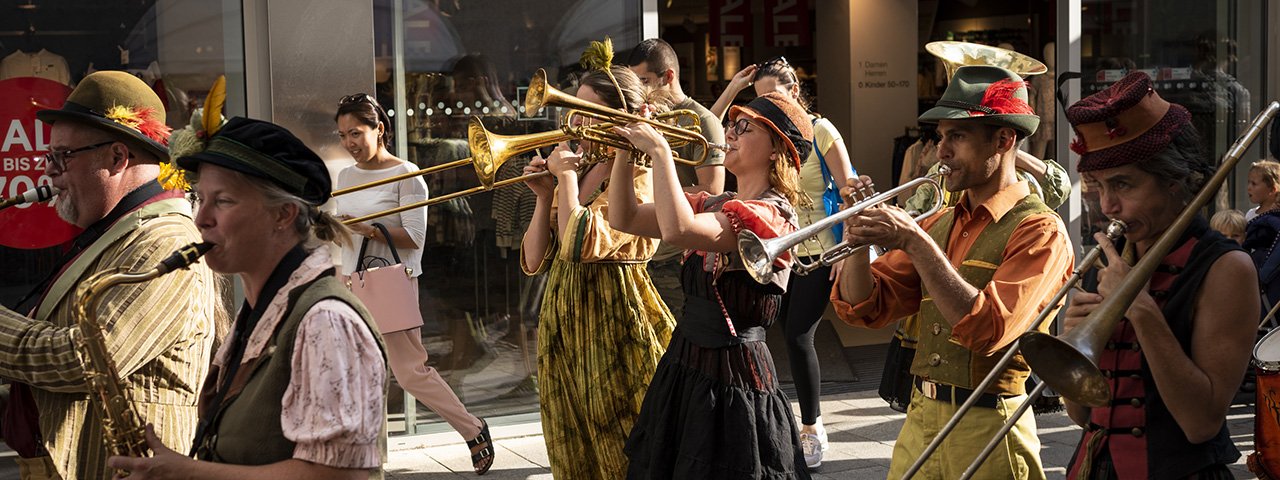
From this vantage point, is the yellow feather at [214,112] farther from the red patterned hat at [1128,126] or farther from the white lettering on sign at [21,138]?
the white lettering on sign at [21,138]

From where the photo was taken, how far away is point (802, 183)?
22.3 ft

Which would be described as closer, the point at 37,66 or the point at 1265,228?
the point at 37,66

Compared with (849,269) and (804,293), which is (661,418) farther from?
(804,293)

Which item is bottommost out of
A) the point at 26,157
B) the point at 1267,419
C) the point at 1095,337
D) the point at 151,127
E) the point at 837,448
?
the point at 837,448

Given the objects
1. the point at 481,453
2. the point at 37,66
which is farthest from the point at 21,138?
the point at 481,453

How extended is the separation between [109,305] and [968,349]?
2.26 m

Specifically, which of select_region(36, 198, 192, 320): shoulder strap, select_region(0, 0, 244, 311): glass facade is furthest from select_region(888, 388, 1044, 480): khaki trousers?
select_region(0, 0, 244, 311): glass facade

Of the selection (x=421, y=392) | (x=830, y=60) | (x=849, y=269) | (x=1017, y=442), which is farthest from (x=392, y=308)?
(x=830, y=60)

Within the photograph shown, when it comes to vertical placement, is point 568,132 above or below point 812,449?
above

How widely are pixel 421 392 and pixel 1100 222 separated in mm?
5215

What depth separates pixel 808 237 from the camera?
4000 mm

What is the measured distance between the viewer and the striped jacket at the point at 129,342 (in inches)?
135

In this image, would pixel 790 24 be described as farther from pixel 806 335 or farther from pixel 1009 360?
pixel 1009 360

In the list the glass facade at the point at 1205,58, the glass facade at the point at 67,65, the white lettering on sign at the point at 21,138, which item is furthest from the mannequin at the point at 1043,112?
the white lettering on sign at the point at 21,138
